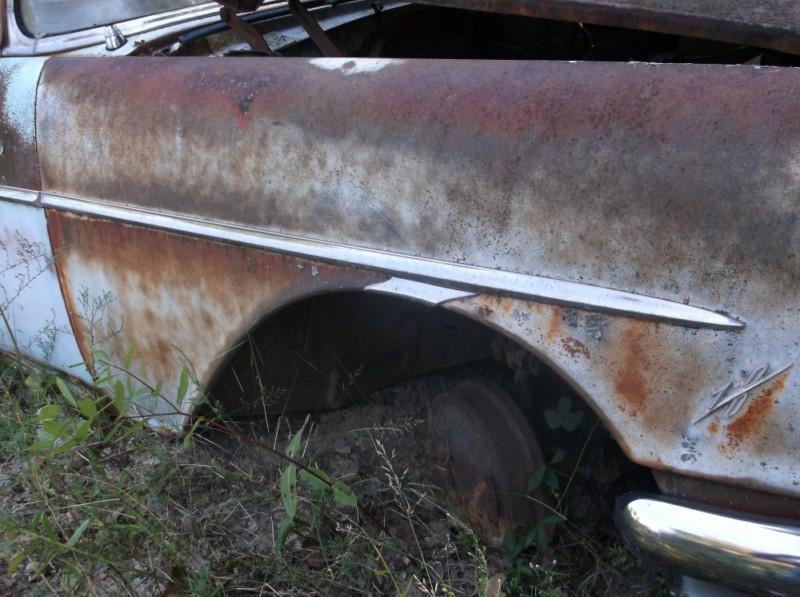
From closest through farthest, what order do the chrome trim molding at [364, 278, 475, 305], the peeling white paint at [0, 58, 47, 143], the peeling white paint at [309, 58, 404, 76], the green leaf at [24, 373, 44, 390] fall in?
the chrome trim molding at [364, 278, 475, 305] → the peeling white paint at [309, 58, 404, 76] → the peeling white paint at [0, 58, 47, 143] → the green leaf at [24, 373, 44, 390]

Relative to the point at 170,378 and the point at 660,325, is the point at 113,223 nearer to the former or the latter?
the point at 170,378

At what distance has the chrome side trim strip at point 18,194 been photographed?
6.44ft

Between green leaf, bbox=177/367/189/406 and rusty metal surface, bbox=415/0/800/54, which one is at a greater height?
rusty metal surface, bbox=415/0/800/54

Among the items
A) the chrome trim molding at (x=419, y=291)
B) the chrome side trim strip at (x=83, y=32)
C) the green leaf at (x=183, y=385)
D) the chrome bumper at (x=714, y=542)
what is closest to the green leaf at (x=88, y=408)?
the green leaf at (x=183, y=385)

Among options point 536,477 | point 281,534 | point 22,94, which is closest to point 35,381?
point 22,94

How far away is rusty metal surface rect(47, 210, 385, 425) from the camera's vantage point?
5.06 ft

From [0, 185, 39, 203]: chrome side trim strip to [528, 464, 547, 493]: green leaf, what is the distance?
4.40ft

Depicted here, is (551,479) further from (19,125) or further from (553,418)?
(19,125)

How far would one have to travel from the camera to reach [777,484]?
1082mm

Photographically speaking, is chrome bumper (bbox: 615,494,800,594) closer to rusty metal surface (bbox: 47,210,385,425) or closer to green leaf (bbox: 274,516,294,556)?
rusty metal surface (bbox: 47,210,385,425)

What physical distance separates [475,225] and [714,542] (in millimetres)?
578

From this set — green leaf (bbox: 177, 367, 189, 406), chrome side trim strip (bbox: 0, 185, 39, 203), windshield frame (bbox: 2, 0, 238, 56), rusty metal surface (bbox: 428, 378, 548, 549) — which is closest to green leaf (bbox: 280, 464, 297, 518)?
green leaf (bbox: 177, 367, 189, 406)

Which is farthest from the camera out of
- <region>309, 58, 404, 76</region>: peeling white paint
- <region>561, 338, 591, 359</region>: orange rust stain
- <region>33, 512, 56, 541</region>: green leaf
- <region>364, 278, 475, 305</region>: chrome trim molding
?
→ <region>33, 512, 56, 541</region>: green leaf

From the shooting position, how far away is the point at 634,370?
1.17m
